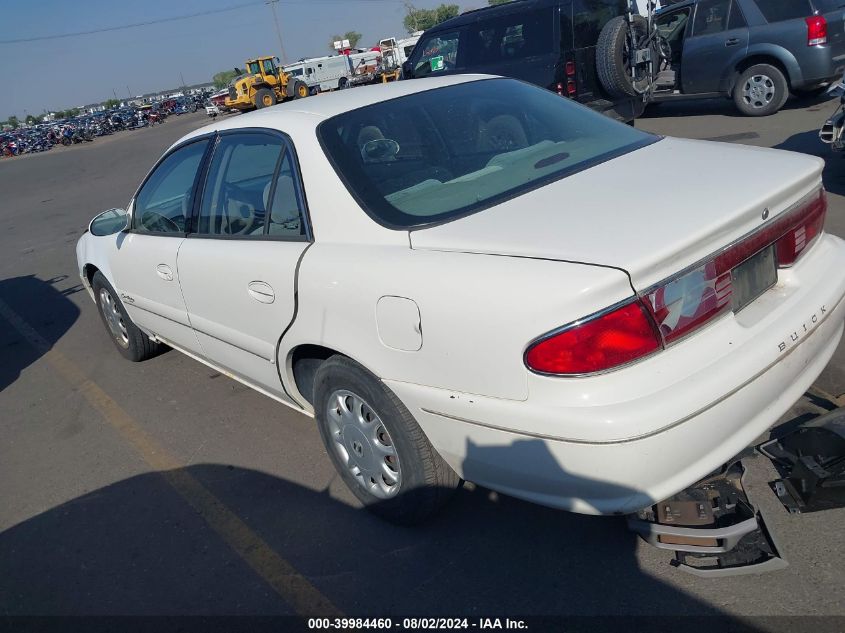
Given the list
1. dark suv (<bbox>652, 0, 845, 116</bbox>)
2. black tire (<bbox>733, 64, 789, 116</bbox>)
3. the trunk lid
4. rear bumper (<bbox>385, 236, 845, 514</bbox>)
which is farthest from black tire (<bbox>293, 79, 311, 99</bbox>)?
rear bumper (<bbox>385, 236, 845, 514</bbox>)

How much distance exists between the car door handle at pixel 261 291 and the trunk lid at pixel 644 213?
2.77 ft

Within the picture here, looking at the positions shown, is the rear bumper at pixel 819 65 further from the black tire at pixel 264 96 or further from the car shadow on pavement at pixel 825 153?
the black tire at pixel 264 96

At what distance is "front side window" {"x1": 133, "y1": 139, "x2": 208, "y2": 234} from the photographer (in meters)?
3.79

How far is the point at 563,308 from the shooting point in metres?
1.97

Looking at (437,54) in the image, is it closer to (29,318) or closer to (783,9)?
(783,9)

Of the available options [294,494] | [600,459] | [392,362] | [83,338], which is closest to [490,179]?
[392,362]

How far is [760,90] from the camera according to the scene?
32.0 ft

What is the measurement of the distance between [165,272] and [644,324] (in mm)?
2830

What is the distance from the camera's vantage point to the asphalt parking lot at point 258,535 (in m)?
2.42

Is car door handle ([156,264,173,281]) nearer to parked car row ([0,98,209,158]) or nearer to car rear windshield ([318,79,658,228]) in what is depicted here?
car rear windshield ([318,79,658,228])

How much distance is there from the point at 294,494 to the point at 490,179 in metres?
1.74

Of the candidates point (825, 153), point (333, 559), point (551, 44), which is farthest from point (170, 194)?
point (825, 153)

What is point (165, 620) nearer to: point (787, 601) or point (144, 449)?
point (144, 449)

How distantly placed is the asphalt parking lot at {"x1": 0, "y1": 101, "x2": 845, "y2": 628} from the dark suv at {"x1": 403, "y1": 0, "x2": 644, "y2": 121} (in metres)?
4.70
